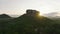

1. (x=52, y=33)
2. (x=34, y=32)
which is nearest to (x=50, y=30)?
(x=52, y=33)

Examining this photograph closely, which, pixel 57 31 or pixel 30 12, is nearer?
pixel 57 31

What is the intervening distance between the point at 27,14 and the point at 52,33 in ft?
123

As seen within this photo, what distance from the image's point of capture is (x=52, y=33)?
213 ft

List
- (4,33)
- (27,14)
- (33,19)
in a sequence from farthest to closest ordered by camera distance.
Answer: (27,14) < (33,19) < (4,33)

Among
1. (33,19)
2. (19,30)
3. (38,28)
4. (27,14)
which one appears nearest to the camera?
(19,30)

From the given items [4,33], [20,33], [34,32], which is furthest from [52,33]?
[4,33]

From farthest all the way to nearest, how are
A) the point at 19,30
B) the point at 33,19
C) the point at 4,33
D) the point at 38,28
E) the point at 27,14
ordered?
1. the point at 27,14
2. the point at 33,19
3. the point at 38,28
4. the point at 19,30
5. the point at 4,33

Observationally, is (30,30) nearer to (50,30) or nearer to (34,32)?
(34,32)

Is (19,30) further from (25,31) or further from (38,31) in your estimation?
(38,31)

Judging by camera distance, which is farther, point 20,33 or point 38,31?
point 38,31

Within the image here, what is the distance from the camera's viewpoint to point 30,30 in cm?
6531

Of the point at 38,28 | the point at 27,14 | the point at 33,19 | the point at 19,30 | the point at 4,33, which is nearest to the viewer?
the point at 4,33

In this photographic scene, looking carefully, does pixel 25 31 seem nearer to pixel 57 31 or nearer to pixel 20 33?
pixel 20 33

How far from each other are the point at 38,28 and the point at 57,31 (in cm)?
936
